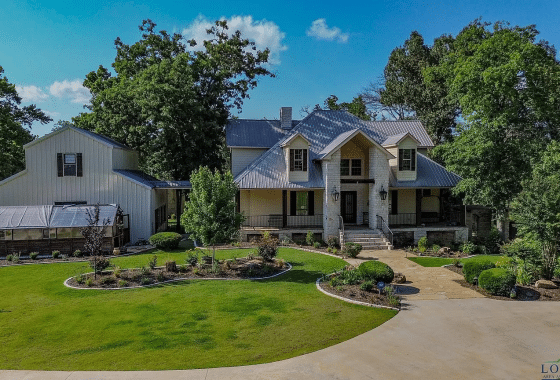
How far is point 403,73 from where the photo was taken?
40.9 metres

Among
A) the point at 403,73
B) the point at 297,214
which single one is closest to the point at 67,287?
the point at 297,214

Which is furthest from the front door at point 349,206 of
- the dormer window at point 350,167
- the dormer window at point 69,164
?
the dormer window at point 69,164

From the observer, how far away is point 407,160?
2700cm

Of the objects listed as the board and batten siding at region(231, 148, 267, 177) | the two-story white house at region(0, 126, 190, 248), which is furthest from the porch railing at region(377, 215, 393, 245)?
the two-story white house at region(0, 126, 190, 248)

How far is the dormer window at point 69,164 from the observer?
1013 inches

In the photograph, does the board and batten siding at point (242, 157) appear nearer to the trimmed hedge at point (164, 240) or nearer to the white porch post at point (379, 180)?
the trimmed hedge at point (164, 240)

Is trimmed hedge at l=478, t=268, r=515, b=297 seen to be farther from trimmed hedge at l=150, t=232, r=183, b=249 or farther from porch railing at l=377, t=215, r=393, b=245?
trimmed hedge at l=150, t=232, r=183, b=249

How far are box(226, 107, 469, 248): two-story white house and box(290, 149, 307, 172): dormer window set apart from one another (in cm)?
7

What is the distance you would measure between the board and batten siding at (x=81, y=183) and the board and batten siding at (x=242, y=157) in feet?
23.0

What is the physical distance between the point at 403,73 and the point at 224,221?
30834mm

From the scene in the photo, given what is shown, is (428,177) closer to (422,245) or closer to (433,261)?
(422,245)

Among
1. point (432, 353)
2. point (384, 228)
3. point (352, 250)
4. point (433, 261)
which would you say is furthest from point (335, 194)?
point (432, 353)

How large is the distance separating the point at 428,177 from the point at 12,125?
31.8 meters

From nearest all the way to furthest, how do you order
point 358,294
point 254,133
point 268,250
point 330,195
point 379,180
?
1. point 358,294
2. point 268,250
3. point 330,195
4. point 379,180
5. point 254,133
